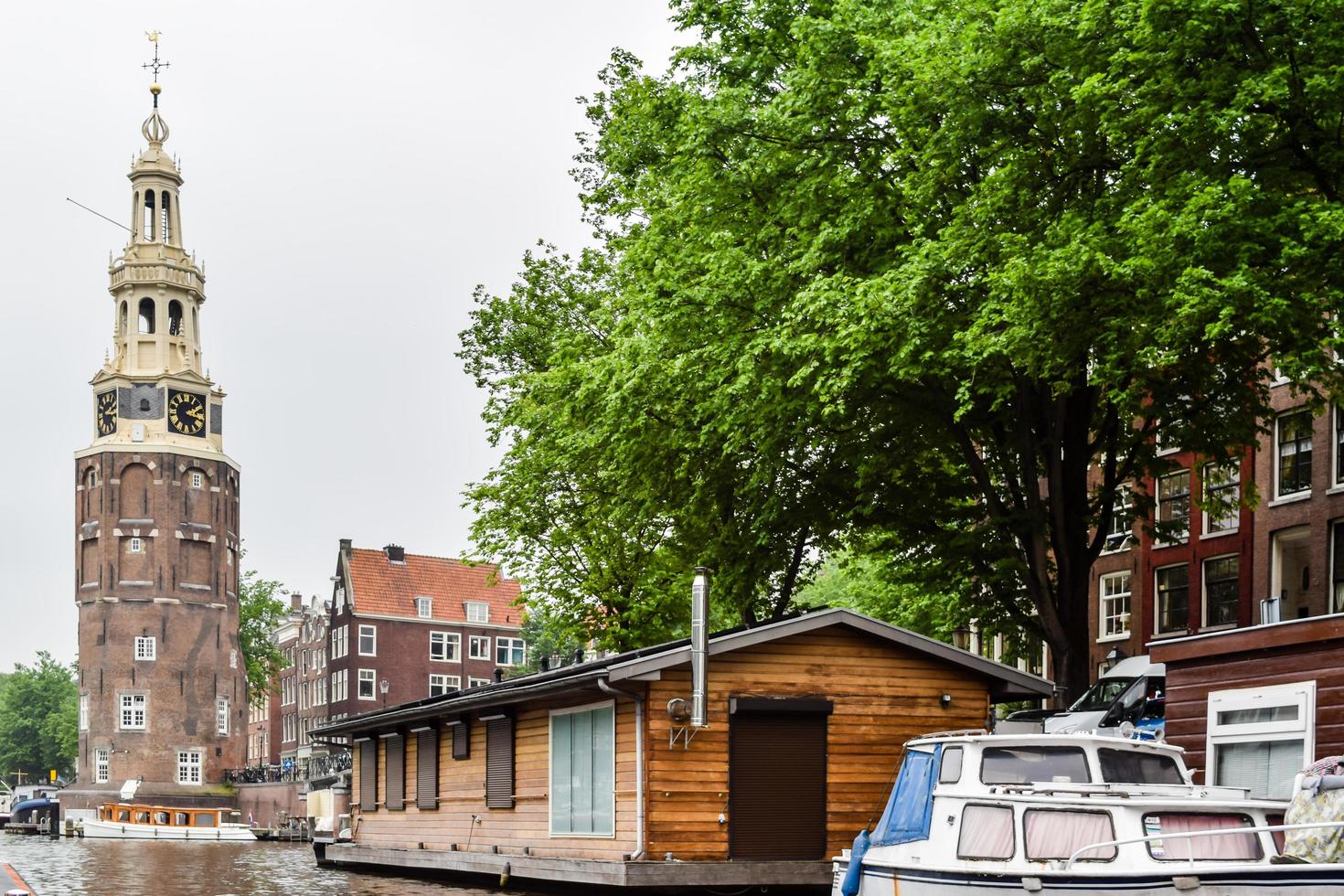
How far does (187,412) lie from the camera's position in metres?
103

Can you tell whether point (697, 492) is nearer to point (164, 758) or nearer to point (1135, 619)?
point (1135, 619)

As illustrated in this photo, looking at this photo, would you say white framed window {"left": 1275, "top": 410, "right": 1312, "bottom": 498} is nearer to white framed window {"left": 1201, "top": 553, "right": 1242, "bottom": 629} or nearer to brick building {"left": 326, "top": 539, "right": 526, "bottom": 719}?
white framed window {"left": 1201, "top": 553, "right": 1242, "bottom": 629}

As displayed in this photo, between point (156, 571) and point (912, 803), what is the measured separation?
89.1 metres

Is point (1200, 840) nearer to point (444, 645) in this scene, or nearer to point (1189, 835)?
point (1189, 835)

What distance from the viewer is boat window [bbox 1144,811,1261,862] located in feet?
44.5

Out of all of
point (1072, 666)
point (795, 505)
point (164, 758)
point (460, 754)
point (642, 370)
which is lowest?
point (164, 758)

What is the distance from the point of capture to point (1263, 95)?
20.5 meters

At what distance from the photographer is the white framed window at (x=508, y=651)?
350 feet

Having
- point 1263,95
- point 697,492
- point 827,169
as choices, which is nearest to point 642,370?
point 697,492

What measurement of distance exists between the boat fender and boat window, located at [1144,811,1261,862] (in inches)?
148

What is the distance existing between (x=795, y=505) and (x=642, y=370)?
390cm

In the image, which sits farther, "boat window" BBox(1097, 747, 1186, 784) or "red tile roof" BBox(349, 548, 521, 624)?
"red tile roof" BBox(349, 548, 521, 624)

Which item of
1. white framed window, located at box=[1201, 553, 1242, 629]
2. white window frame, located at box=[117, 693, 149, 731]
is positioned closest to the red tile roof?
white window frame, located at box=[117, 693, 149, 731]

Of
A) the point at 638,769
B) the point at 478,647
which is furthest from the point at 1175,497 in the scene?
the point at 478,647
